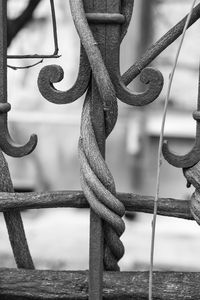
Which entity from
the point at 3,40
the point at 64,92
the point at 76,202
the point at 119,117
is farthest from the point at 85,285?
the point at 119,117

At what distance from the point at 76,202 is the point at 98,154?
113mm

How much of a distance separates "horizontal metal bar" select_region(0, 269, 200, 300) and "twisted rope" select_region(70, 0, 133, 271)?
2.5 inches

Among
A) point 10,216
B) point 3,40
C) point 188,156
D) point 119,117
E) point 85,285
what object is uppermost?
point 3,40

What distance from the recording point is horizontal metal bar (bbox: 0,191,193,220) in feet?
3.98

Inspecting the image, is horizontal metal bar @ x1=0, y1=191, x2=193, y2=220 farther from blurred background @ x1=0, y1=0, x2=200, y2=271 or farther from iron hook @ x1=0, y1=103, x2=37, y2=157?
blurred background @ x1=0, y1=0, x2=200, y2=271

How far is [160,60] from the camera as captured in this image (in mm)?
5652

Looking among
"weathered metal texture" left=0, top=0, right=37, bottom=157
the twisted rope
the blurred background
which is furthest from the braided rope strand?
the blurred background

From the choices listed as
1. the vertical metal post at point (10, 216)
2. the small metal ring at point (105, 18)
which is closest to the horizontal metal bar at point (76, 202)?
the vertical metal post at point (10, 216)

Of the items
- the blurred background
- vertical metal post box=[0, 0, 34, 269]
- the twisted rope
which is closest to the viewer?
the twisted rope

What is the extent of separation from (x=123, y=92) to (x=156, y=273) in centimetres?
36

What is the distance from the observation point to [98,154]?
3.86 feet

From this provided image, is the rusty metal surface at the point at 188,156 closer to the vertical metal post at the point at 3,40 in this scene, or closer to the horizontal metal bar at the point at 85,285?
the horizontal metal bar at the point at 85,285

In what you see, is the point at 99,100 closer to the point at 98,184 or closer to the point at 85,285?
the point at 98,184

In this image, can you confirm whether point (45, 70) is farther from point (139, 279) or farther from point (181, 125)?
point (181, 125)
